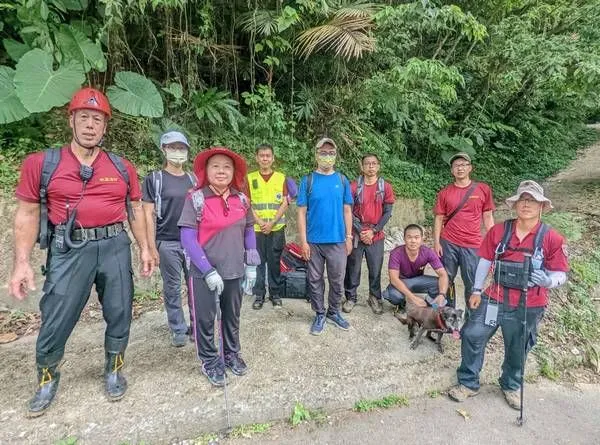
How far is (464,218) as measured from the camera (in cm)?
403

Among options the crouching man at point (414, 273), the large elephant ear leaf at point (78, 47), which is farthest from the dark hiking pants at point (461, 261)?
the large elephant ear leaf at point (78, 47)

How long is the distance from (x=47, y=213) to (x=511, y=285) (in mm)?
3455

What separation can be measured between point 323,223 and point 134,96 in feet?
11.0

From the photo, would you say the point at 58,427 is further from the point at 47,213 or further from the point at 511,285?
the point at 511,285

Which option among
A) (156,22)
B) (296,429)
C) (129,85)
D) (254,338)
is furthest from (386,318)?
(156,22)

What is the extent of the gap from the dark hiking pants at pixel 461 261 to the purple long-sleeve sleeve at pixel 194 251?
107 inches

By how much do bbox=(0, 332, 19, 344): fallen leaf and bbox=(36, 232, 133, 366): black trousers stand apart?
5.34 feet

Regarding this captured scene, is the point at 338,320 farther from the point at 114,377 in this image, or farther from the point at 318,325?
A: the point at 114,377

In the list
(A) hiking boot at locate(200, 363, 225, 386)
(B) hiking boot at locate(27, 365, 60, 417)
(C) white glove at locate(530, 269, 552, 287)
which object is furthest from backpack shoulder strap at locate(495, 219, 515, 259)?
(B) hiking boot at locate(27, 365, 60, 417)

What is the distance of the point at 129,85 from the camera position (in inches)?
204

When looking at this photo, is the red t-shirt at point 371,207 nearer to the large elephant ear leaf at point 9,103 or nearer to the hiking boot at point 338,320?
the hiking boot at point 338,320

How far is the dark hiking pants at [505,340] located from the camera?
3059 mm

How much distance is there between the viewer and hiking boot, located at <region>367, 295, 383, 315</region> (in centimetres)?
439

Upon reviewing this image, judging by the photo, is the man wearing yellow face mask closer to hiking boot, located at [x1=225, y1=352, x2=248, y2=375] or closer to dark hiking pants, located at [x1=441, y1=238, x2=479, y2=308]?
hiking boot, located at [x1=225, y1=352, x2=248, y2=375]
